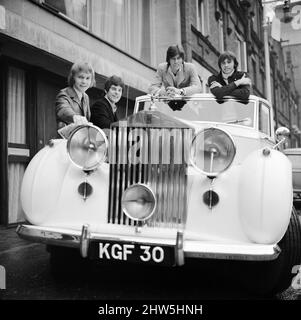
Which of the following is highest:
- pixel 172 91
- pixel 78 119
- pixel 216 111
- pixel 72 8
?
pixel 72 8

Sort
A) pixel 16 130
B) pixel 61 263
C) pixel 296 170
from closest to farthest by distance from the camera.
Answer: pixel 61 263 → pixel 16 130 → pixel 296 170

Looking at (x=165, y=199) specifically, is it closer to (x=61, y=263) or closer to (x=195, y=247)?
(x=195, y=247)

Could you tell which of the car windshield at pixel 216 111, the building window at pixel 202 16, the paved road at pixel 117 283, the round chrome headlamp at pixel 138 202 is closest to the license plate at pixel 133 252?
the round chrome headlamp at pixel 138 202

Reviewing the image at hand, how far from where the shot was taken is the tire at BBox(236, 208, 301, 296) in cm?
192

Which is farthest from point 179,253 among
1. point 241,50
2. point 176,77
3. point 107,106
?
point 241,50

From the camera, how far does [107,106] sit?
2.72 meters

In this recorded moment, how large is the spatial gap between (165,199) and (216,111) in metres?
1.23

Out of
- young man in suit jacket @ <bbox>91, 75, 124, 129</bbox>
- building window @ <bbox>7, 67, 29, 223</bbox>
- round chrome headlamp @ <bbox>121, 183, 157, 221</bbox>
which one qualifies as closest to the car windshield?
young man in suit jacket @ <bbox>91, 75, 124, 129</bbox>

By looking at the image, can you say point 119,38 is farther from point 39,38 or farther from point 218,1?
point 218,1

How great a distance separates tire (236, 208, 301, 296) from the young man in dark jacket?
1.25 meters

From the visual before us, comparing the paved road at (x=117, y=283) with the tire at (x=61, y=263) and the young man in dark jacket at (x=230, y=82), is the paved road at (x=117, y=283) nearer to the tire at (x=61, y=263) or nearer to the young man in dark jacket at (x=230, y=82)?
the tire at (x=61, y=263)

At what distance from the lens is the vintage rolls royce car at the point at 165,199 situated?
1.74 metres

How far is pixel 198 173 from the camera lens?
1950mm
